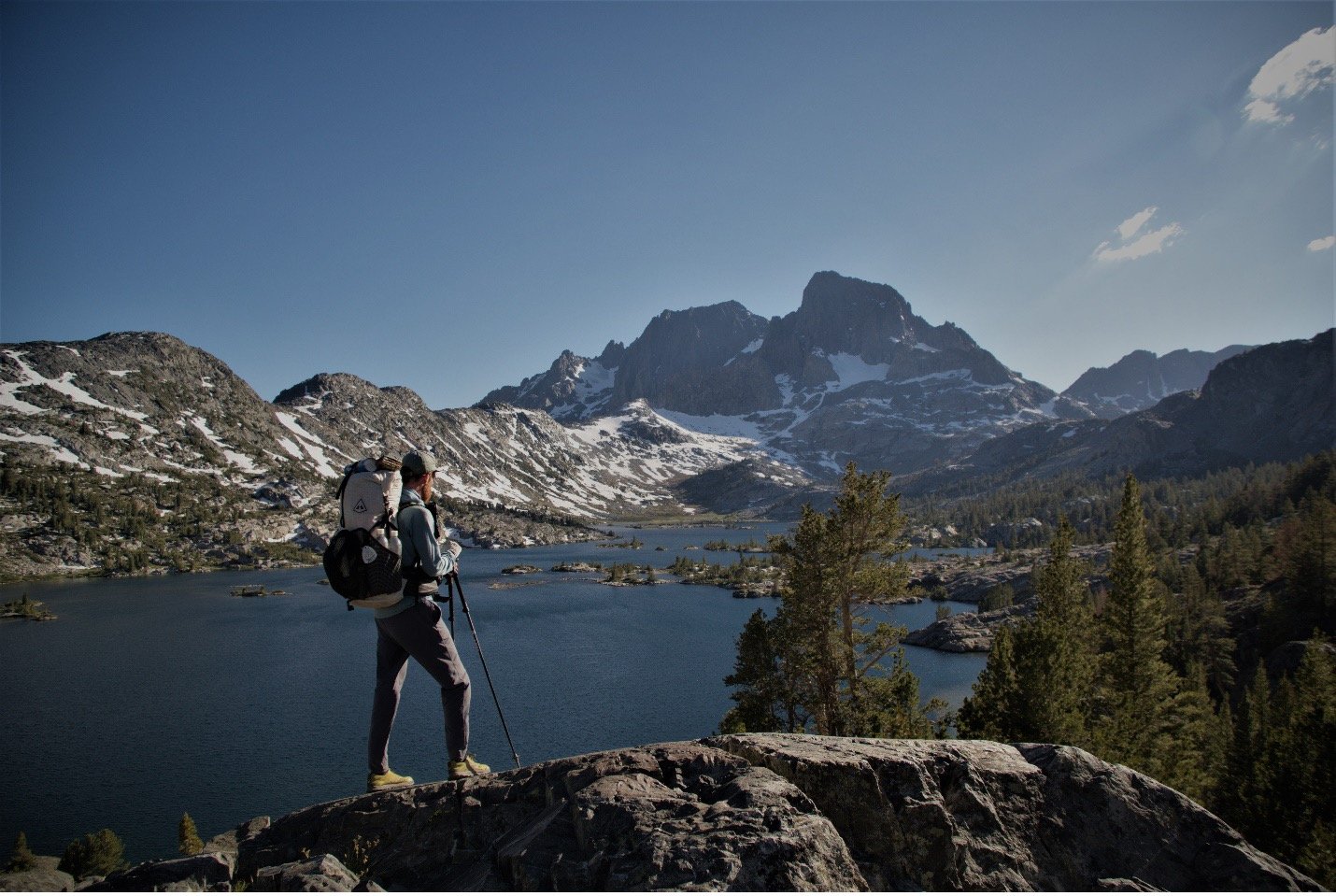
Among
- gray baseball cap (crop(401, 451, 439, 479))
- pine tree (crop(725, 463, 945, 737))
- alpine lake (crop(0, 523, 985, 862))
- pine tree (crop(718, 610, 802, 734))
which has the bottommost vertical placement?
alpine lake (crop(0, 523, 985, 862))

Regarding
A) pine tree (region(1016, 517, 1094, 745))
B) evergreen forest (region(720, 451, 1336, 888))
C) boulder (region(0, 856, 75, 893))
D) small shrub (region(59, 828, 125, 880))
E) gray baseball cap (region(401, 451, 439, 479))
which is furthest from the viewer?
small shrub (region(59, 828, 125, 880))

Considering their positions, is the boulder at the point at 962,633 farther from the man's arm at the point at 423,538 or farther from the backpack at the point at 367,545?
the backpack at the point at 367,545

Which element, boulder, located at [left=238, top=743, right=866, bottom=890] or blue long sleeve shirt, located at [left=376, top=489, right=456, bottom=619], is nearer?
boulder, located at [left=238, top=743, right=866, bottom=890]

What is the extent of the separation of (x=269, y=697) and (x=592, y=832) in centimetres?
6379

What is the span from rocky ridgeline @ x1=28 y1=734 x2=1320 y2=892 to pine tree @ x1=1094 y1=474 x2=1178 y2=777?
26869 mm

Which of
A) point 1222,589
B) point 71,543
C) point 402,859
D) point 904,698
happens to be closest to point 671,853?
point 402,859

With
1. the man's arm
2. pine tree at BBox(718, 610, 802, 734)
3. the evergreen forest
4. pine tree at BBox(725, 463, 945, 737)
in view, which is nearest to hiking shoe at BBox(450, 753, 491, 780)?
the man's arm

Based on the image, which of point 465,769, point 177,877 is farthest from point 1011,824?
point 177,877

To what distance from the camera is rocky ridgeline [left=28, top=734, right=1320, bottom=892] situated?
204 inches

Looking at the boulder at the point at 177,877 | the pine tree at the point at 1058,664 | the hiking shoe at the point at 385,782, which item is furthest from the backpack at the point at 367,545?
the pine tree at the point at 1058,664

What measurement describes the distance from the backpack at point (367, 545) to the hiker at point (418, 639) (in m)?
0.21

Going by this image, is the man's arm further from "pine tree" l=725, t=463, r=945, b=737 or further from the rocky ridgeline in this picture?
"pine tree" l=725, t=463, r=945, b=737

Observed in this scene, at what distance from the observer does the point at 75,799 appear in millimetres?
36469

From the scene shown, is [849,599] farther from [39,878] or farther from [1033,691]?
[39,878]
